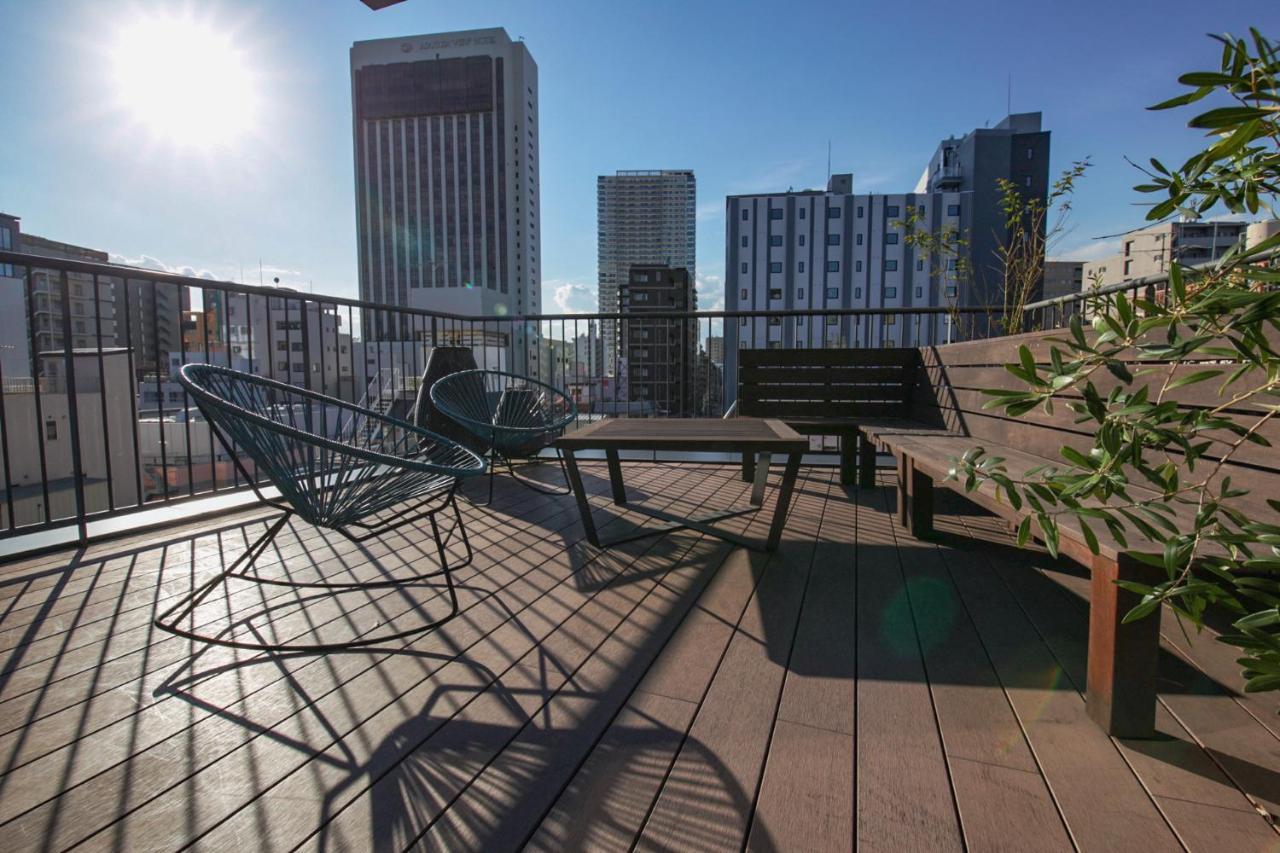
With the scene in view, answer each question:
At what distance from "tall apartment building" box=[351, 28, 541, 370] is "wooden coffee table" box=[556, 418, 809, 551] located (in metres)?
72.6

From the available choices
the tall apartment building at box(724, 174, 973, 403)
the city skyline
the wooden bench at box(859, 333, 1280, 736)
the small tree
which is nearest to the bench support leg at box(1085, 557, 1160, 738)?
the wooden bench at box(859, 333, 1280, 736)

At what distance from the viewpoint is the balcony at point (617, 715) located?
1.02m

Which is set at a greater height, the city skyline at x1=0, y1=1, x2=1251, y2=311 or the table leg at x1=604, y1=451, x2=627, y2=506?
the city skyline at x1=0, y1=1, x2=1251, y2=311

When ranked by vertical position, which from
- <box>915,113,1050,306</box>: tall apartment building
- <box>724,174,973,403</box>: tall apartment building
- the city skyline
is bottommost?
the city skyline

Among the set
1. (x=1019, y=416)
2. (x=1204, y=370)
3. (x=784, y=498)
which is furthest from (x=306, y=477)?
(x=1019, y=416)

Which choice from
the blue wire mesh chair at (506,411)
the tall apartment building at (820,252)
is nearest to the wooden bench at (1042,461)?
the blue wire mesh chair at (506,411)

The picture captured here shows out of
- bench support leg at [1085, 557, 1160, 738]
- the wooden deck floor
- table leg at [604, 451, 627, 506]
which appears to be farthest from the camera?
table leg at [604, 451, 627, 506]

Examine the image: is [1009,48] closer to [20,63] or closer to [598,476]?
[598,476]

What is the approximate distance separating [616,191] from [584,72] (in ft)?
373

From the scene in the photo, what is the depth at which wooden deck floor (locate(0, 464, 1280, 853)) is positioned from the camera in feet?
3.32

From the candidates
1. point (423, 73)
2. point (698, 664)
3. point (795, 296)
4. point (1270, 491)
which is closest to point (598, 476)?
point (698, 664)

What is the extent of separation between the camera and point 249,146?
8203 millimetres

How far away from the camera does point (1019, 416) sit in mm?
1796

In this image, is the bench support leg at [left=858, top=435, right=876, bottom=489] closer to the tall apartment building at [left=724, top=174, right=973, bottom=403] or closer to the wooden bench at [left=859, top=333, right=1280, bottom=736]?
the wooden bench at [left=859, top=333, right=1280, bottom=736]
